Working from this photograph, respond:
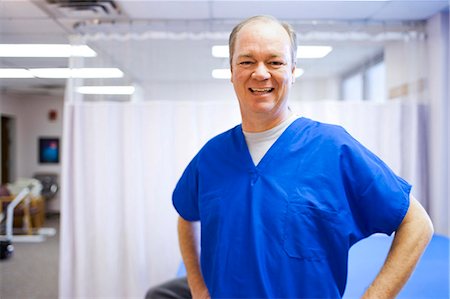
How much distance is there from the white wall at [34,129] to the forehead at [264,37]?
6361mm

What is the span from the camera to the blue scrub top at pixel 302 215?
31.0 inches

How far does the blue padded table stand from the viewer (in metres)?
1.48

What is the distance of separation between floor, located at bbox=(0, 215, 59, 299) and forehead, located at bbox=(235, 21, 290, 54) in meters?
2.72

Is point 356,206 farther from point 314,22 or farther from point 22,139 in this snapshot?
point 22,139

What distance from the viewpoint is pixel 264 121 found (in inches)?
34.4

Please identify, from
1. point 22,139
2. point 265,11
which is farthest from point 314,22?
point 22,139

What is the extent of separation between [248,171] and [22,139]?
6561mm

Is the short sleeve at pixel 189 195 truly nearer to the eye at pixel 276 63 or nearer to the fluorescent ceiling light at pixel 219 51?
the eye at pixel 276 63

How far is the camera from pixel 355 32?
2312 mm

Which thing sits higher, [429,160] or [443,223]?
[429,160]

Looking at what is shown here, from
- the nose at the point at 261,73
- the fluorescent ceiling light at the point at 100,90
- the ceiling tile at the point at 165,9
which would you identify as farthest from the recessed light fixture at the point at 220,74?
the nose at the point at 261,73

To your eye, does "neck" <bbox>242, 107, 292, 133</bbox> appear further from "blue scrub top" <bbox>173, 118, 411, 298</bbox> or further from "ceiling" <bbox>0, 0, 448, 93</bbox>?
"ceiling" <bbox>0, 0, 448, 93</bbox>

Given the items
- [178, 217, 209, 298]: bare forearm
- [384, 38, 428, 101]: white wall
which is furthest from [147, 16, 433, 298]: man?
[384, 38, 428, 101]: white wall

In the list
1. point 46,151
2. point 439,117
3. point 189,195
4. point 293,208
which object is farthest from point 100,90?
point 46,151
